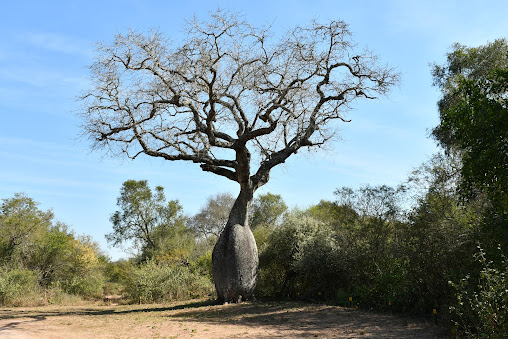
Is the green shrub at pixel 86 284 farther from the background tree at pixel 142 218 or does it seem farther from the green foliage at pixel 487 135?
the green foliage at pixel 487 135

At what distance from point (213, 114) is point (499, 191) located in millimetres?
8459

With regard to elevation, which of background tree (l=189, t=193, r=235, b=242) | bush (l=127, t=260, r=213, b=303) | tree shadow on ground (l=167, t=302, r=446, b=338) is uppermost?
background tree (l=189, t=193, r=235, b=242)

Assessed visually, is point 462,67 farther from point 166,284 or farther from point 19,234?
point 19,234

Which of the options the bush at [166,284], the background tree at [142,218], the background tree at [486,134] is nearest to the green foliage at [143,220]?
the background tree at [142,218]

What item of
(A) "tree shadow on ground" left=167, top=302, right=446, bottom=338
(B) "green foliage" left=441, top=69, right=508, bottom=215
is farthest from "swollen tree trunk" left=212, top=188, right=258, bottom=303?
(B) "green foliage" left=441, top=69, right=508, bottom=215

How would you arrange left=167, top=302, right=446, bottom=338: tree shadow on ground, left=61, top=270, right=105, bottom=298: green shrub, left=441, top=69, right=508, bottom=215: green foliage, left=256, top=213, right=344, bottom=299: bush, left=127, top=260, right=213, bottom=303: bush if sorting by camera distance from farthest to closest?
left=61, top=270, right=105, bottom=298: green shrub < left=127, top=260, right=213, bottom=303: bush < left=256, top=213, right=344, bottom=299: bush < left=167, top=302, right=446, bottom=338: tree shadow on ground < left=441, top=69, right=508, bottom=215: green foliage

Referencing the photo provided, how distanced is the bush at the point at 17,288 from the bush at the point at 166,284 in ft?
11.7

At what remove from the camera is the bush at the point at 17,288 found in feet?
51.5

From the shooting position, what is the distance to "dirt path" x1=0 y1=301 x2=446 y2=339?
331 inches

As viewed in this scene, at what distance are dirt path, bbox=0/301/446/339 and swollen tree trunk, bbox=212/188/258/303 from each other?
45.2 inches

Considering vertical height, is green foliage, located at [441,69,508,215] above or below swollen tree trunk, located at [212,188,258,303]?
above

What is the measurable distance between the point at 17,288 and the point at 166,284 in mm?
5405

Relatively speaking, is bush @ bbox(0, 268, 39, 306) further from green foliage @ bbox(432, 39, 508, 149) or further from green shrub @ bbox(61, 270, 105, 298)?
green foliage @ bbox(432, 39, 508, 149)

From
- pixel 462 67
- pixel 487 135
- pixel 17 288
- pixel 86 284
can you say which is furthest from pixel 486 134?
pixel 86 284
